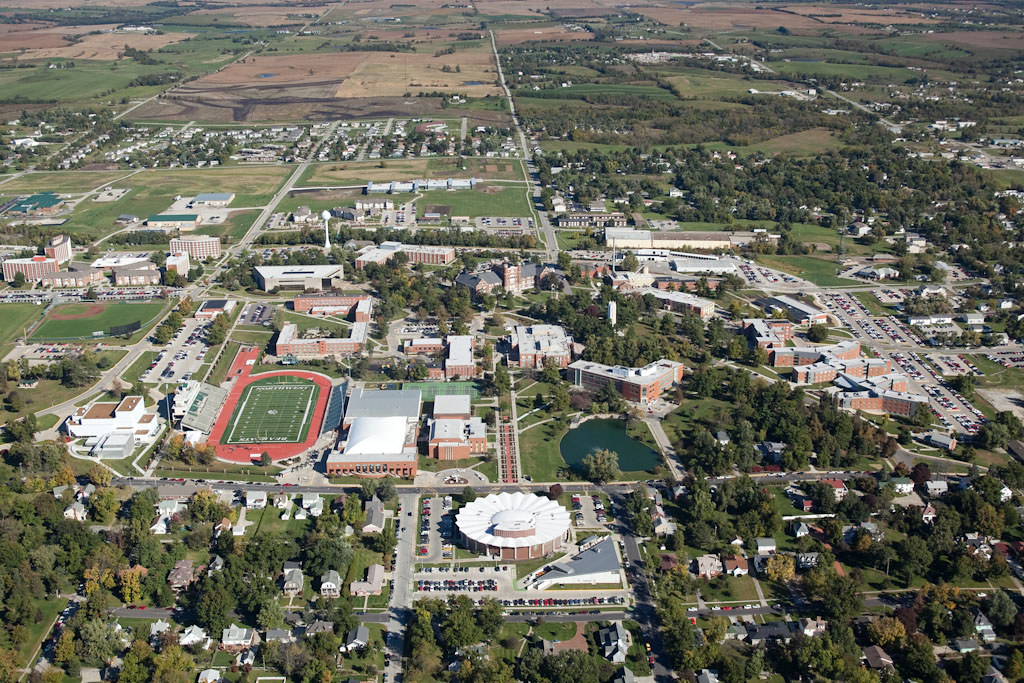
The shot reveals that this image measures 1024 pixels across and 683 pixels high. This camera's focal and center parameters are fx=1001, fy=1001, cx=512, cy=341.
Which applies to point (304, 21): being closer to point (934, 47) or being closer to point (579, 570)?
point (934, 47)

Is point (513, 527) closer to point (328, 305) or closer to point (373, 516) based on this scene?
point (373, 516)

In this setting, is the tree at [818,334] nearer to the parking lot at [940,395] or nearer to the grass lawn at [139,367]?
the parking lot at [940,395]

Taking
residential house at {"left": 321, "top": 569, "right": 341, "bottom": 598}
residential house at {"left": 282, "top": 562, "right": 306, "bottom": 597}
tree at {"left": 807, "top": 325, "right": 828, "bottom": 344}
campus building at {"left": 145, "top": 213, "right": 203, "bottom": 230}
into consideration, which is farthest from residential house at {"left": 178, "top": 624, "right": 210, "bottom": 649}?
campus building at {"left": 145, "top": 213, "right": 203, "bottom": 230}

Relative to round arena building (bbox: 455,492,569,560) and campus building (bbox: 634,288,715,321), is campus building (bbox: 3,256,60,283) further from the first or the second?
round arena building (bbox: 455,492,569,560)

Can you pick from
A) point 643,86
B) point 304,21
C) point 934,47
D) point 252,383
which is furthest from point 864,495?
point 304,21

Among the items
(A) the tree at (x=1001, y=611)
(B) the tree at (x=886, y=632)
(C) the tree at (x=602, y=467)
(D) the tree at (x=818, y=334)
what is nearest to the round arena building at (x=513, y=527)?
(C) the tree at (x=602, y=467)

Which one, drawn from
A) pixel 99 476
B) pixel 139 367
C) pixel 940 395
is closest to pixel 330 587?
pixel 99 476
